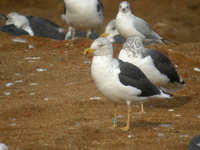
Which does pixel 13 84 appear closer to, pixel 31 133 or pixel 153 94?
pixel 31 133

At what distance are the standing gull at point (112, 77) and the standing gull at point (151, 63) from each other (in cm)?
93

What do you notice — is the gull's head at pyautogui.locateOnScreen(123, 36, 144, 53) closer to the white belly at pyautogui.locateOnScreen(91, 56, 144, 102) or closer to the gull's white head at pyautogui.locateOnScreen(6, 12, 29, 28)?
the white belly at pyautogui.locateOnScreen(91, 56, 144, 102)

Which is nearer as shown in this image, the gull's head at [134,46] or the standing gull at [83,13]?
the gull's head at [134,46]

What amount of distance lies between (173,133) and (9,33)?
7.59 meters

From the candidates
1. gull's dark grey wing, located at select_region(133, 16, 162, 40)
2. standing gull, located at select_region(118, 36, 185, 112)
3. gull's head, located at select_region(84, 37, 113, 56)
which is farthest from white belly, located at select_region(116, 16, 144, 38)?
gull's head, located at select_region(84, 37, 113, 56)

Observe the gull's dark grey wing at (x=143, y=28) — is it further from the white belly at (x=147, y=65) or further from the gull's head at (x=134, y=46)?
the gull's head at (x=134, y=46)

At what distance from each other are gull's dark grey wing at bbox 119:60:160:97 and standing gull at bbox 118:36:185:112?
81cm

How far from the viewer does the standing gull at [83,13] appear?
34.0 ft

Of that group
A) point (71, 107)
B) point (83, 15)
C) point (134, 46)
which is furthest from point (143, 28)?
point (71, 107)

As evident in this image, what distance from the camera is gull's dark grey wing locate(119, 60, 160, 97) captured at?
577cm

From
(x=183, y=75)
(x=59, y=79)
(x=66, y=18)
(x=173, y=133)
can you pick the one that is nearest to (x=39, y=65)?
(x=59, y=79)

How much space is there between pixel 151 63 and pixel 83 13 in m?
3.74

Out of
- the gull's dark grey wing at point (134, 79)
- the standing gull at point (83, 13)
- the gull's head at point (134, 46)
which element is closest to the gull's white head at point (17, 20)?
the standing gull at point (83, 13)

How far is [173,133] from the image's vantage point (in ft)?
19.4
